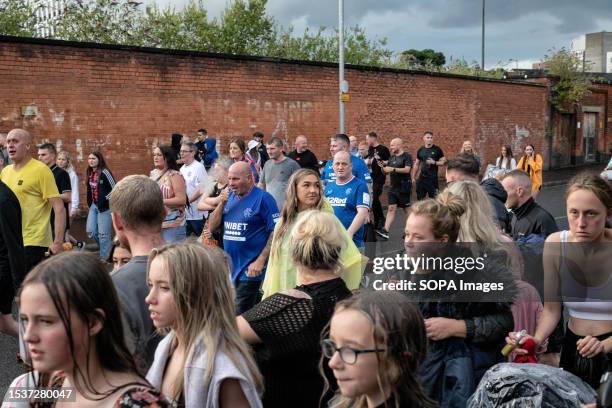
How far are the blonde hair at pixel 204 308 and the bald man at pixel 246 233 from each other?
3096 mm

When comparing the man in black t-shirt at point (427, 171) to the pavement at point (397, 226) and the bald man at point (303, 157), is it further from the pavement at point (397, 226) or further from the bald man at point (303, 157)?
the bald man at point (303, 157)

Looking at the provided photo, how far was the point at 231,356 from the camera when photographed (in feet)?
7.70

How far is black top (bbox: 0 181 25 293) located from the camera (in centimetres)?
538

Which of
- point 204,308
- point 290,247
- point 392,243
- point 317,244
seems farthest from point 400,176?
point 204,308

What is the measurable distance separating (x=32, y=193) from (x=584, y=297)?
5.15 metres

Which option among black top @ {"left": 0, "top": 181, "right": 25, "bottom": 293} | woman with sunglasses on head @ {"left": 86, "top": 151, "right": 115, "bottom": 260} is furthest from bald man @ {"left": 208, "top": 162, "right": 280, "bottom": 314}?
woman with sunglasses on head @ {"left": 86, "top": 151, "right": 115, "bottom": 260}

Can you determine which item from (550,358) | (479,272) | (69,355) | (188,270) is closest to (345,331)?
(188,270)

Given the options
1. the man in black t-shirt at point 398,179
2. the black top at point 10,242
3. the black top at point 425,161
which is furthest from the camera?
the black top at point 425,161

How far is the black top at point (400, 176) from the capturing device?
40.4ft

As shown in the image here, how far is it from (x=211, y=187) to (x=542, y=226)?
3304 millimetres

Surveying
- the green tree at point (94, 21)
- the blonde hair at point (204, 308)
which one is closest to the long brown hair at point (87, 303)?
the blonde hair at point (204, 308)

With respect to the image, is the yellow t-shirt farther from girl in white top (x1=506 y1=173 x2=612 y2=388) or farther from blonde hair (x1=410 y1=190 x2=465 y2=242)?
girl in white top (x1=506 y1=173 x2=612 y2=388)

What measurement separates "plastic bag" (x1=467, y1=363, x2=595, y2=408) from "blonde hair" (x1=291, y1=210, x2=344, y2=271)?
→ 0.94m

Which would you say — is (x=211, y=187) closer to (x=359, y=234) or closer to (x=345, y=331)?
(x=359, y=234)
